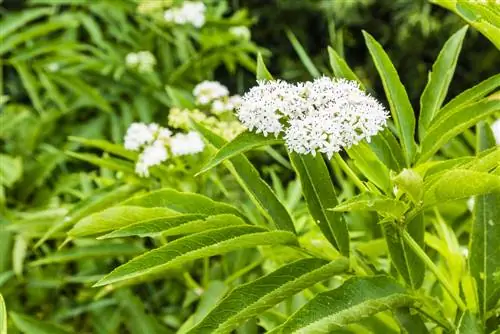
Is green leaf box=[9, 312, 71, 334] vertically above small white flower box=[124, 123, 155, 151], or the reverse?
small white flower box=[124, 123, 155, 151]

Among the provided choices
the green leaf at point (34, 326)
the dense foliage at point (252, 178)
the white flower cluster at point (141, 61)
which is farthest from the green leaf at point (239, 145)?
the white flower cluster at point (141, 61)

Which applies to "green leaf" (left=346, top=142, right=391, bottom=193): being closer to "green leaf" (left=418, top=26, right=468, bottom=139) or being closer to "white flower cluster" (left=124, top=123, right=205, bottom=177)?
"green leaf" (left=418, top=26, right=468, bottom=139)

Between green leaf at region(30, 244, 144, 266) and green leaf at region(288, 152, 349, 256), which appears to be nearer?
green leaf at region(288, 152, 349, 256)

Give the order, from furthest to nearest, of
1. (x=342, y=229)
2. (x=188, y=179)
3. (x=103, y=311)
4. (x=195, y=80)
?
(x=195, y=80) < (x=103, y=311) < (x=188, y=179) < (x=342, y=229)

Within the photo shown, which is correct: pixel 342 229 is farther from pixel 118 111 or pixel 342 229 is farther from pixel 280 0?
pixel 280 0

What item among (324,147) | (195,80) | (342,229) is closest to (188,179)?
(342,229)

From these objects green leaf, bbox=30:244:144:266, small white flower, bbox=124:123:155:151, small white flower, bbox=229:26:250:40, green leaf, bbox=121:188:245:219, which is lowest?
green leaf, bbox=30:244:144:266

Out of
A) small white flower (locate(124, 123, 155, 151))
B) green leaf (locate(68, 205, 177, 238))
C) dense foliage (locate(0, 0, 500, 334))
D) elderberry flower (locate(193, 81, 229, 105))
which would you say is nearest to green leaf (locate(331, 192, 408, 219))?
dense foliage (locate(0, 0, 500, 334))

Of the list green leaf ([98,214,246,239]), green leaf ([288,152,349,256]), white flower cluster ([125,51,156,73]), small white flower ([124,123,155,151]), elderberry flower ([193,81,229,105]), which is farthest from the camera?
white flower cluster ([125,51,156,73])
